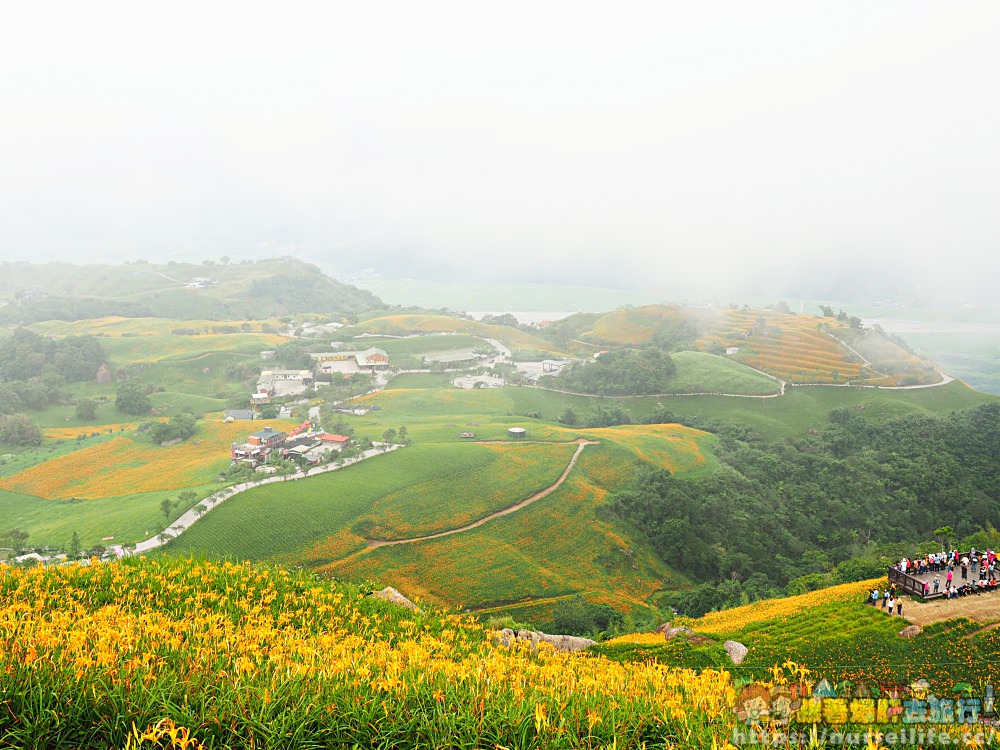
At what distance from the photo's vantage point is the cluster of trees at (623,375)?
85.2 meters

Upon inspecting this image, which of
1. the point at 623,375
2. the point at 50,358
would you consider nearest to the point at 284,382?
the point at 50,358

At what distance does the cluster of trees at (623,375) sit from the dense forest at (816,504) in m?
22.7

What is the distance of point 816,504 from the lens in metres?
49.8

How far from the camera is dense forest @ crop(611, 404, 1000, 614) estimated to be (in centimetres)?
3931

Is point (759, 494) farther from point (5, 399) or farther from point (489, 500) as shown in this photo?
point (5, 399)

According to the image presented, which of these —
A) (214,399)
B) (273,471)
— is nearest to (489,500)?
(273,471)

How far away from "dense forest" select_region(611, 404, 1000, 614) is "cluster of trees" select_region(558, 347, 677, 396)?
22.7 m

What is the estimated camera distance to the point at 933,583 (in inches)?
888

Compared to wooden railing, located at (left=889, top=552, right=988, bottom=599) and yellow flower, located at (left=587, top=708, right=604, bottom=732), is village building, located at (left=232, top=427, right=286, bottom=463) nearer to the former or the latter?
wooden railing, located at (left=889, top=552, right=988, bottom=599)

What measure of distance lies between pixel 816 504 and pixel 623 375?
40144 mm

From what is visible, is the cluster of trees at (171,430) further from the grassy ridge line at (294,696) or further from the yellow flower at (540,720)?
the yellow flower at (540,720)

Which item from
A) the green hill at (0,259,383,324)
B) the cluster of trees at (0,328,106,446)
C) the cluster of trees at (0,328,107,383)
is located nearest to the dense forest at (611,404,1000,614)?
the cluster of trees at (0,328,106,446)

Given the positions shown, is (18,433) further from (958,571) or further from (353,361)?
(958,571)

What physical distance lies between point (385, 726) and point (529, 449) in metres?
49.3
